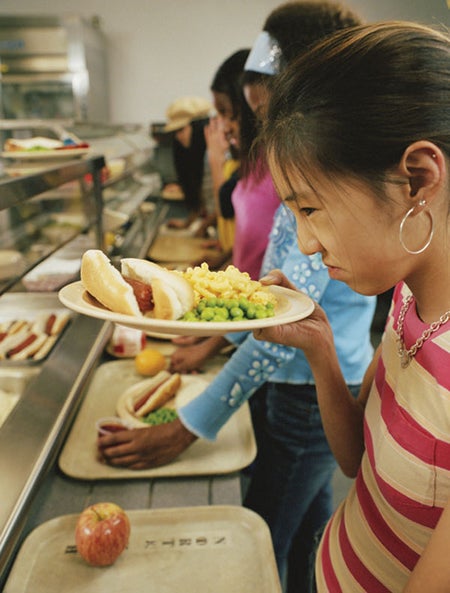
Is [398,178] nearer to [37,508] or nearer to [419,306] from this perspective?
[419,306]

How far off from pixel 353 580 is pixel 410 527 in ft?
0.71

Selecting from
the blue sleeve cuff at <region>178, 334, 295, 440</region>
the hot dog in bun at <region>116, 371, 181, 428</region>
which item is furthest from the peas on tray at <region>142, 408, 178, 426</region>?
the blue sleeve cuff at <region>178, 334, 295, 440</region>

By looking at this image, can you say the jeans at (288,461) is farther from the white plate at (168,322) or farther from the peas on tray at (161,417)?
the white plate at (168,322)

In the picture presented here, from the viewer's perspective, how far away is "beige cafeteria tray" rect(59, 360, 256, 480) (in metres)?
1.52

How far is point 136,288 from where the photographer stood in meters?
0.96

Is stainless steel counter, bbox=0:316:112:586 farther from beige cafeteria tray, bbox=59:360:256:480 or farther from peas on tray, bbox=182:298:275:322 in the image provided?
peas on tray, bbox=182:298:275:322

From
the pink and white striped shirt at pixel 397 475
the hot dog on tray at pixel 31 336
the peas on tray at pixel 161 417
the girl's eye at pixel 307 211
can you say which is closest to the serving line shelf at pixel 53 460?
the hot dog on tray at pixel 31 336

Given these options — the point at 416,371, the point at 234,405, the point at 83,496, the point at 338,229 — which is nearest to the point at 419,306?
the point at 416,371

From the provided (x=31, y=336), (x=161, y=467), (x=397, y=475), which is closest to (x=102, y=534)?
(x=161, y=467)

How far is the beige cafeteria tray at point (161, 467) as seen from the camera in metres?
1.52

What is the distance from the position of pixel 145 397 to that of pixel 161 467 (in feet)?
1.16

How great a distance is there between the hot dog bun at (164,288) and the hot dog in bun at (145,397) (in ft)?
2.71

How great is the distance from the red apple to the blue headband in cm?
132

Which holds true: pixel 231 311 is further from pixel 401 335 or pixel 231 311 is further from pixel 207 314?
pixel 401 335
